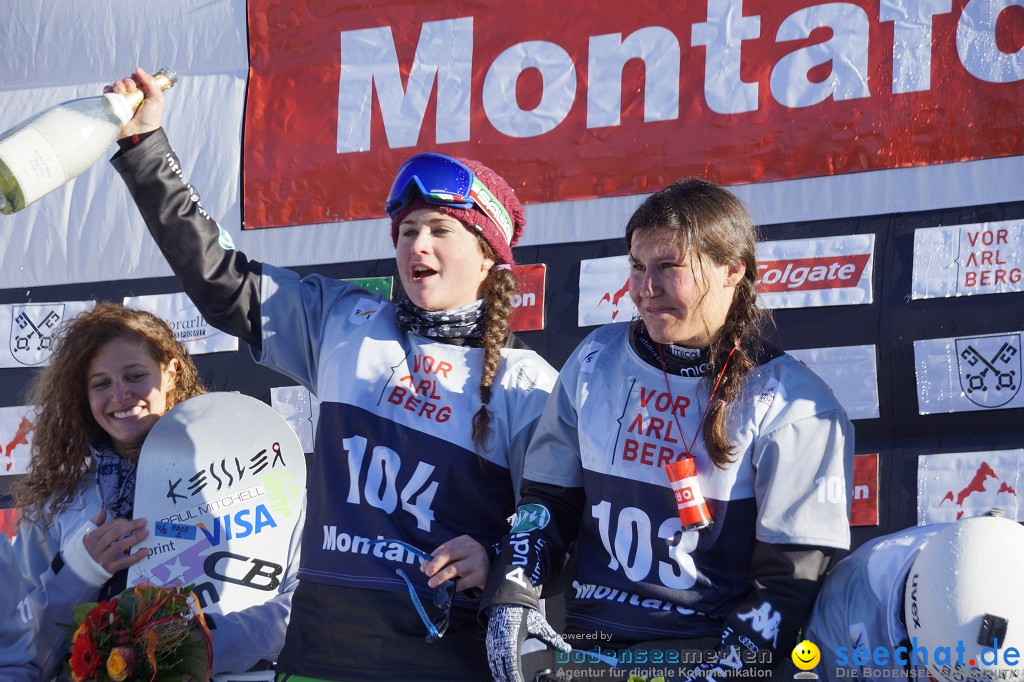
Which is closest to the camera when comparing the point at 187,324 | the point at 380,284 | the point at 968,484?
the point at 968,484

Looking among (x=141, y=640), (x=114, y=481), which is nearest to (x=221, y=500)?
(x=114, y=481)

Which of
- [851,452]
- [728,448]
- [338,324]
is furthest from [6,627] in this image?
[851,452]

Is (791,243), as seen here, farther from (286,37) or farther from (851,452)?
(286,37)

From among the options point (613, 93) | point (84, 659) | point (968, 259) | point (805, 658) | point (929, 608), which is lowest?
point (84, 659)

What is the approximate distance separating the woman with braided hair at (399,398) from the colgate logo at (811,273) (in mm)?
1007

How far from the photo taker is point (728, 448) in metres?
2.04

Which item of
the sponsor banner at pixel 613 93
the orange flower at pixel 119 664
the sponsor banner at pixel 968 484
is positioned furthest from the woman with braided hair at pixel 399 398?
the sponsor banner at pixel 968 484

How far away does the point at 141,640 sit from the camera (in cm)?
225

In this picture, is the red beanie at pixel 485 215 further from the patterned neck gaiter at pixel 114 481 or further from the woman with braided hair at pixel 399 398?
the patterned neck gaiter at pixel 114 481

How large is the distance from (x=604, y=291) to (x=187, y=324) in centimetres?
151

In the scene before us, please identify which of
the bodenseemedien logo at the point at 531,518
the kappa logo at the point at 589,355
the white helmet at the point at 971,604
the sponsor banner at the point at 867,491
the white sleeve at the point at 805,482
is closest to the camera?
the white helmet at the point at 971,604

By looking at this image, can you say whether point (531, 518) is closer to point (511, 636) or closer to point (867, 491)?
point (511, 636)

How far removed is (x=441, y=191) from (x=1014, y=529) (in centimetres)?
135

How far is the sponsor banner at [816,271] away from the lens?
314 cm
